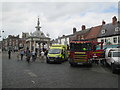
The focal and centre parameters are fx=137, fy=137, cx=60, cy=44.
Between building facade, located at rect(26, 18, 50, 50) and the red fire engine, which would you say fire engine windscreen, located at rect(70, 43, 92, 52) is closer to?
the red fire engine

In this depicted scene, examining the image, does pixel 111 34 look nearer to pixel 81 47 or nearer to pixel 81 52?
pixel 81 47

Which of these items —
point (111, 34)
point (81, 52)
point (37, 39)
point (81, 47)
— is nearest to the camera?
point (81, 52)

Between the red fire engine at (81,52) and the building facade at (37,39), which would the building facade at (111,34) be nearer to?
the building facade at (37,39)

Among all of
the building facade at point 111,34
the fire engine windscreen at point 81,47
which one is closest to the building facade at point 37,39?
the building facade at point 111,34

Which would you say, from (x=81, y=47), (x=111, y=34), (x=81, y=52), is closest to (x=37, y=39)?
(x=111, y=34)

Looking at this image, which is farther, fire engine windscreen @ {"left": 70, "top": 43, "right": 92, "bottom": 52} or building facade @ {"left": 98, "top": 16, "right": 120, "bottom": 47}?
building facade @ {"left": 98, "top": 16, "right": 120, "bottom": 47}

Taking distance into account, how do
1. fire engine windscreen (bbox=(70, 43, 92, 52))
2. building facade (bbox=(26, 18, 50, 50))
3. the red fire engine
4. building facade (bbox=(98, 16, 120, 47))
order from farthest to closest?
building facade (bbox=(98, 16, 120, 47)) < building facade (bbox=(26, 18, 50, 50)) < fire engine windscreen (bbox=(70, 43, 92, 52)) < the red fire engine

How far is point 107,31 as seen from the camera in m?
39.9

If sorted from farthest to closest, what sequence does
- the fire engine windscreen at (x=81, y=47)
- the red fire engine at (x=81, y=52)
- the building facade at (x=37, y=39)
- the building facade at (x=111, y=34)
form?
1. the building facade at (x=111, y=34)
2. the building facade at (x=37, y=39)
3. the fire engine windscreen at (x=81, y=47)
4. the red fire engine at (x=81, y=52)

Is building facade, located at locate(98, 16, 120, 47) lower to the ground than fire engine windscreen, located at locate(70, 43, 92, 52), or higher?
higher

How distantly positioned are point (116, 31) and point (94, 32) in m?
9.82

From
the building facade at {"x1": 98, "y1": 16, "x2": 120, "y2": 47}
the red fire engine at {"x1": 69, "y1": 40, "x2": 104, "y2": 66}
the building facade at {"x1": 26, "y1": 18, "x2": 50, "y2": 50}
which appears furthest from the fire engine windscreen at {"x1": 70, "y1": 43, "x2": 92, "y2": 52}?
the building facade at {"x1": 98, "y1": 16, "x2": 120, "y2": 47}

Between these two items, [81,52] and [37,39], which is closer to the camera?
[81,52]

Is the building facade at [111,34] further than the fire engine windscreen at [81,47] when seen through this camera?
Yes
